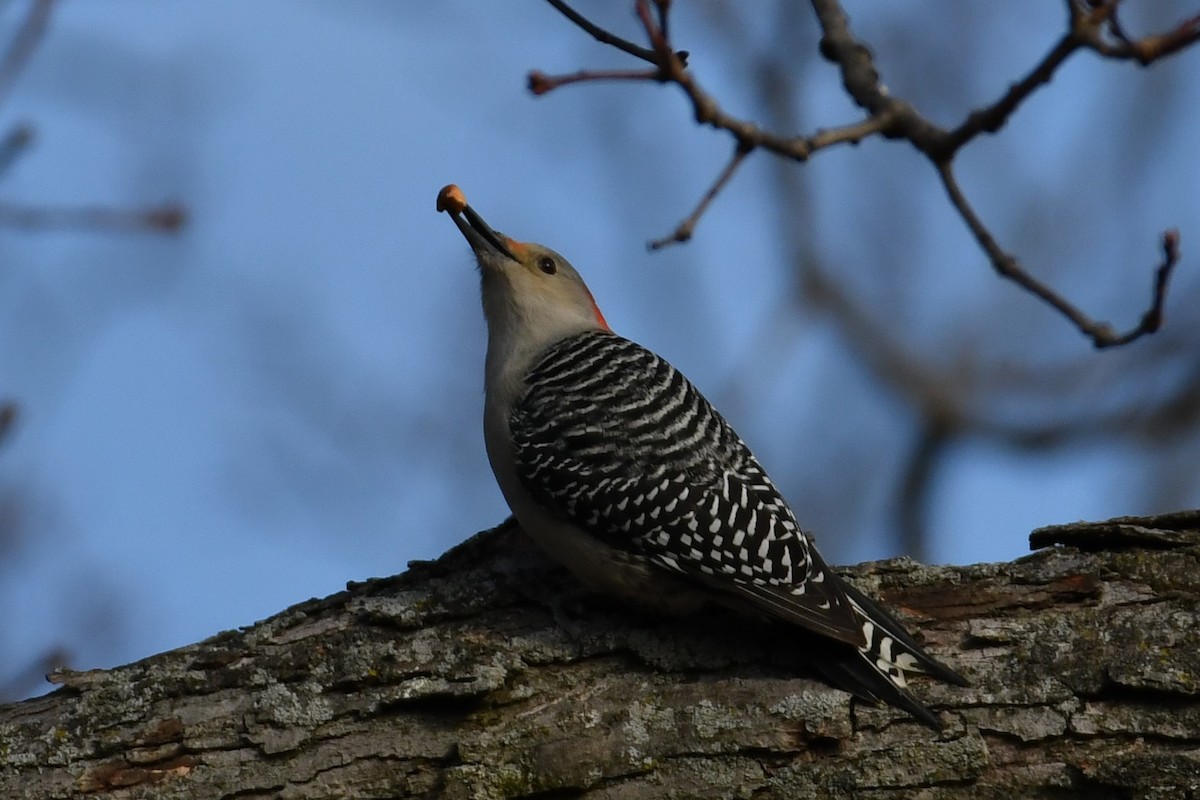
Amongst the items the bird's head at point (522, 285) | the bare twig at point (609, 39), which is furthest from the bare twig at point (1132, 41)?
the bird's head at point (522, 285)

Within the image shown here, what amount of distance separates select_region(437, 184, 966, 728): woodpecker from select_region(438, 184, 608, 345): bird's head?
20 centimetres

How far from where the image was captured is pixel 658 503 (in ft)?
17.5

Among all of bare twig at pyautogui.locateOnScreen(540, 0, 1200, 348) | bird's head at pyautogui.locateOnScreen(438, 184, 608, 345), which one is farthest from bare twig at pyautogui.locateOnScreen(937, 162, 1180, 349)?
Result: bird's head at pyautogui.locateOnScreen(438, 184, 608, 345)

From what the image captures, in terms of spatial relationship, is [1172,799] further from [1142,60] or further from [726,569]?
[1142,60]

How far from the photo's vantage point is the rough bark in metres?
4.26

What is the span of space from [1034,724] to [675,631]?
1270 mm

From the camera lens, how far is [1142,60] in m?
3.36

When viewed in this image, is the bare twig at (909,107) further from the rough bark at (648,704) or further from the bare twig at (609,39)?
the rough bark at (648,704)

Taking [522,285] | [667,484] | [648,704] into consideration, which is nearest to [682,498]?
[667,484]

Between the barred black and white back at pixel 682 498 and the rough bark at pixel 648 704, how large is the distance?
156 millimetres

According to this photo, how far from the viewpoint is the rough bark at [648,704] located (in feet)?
14.0

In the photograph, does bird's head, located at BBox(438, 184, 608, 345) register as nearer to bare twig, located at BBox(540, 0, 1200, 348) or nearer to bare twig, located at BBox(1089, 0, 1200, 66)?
bare twig, located at BBox(540, 0, 1200, 348)

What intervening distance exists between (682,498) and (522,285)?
1932mm

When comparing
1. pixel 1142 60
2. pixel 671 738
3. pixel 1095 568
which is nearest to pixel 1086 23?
pixel 1142 60
